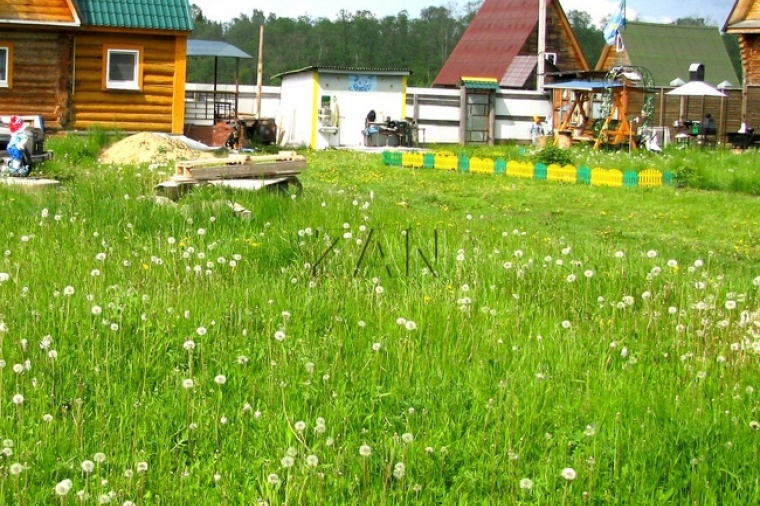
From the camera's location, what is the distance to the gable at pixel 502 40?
4778 cm

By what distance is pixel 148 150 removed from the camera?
22375 millimetres

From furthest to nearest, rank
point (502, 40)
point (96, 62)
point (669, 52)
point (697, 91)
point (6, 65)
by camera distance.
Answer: point (669, 52)
point (502, 40)
point (697, 91)
point (96, 62)
point (6, 65)

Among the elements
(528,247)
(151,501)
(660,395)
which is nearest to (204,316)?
(151,501)

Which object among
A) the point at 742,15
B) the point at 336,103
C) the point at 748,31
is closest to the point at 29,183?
the point at 336,103

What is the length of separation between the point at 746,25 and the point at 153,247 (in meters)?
26.9

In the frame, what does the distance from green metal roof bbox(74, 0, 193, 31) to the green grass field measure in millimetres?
17486

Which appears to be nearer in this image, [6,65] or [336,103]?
[6,65]

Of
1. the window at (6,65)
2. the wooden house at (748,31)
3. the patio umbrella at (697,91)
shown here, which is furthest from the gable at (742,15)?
the window at (6,65)

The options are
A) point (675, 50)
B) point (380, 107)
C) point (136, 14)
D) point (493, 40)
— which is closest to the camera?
point (136, 14)

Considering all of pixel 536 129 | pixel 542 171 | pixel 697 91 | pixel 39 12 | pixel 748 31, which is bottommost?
pixel 542 171

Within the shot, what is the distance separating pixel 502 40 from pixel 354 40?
143 feet

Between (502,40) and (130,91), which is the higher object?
(502,40)

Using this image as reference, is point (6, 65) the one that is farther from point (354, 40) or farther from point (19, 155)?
point (354, 40)

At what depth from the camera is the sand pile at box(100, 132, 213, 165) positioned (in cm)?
2204
